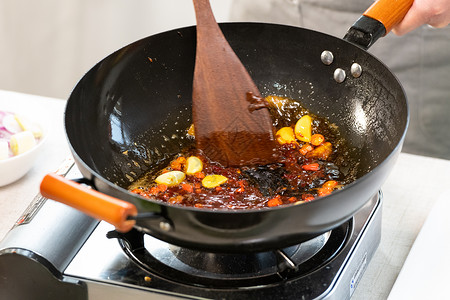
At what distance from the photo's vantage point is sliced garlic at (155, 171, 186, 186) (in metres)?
1.08

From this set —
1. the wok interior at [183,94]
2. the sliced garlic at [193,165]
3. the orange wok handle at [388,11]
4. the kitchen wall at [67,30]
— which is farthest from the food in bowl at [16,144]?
the kitchen wall at [67,30]

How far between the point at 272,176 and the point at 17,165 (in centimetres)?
53

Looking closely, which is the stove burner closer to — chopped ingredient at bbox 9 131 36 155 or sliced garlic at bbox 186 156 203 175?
sliced garlic at bbox 186 156 203 175

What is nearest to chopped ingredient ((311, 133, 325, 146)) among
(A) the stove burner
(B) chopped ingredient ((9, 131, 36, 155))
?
(A) the stove burner

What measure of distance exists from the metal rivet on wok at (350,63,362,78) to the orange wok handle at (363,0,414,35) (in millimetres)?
81

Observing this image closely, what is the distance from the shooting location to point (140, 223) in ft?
2.56

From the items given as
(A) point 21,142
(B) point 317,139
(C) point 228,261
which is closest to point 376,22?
(B) point 317,139

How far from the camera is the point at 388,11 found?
3.68ft

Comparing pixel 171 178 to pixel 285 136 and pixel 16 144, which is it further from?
pixel 16 144

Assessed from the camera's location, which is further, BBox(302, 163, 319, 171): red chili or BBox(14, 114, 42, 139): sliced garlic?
A: BBox(14, 114, 42, 139): sliced garlic

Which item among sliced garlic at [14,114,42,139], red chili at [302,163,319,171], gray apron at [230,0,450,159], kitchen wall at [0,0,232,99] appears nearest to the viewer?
red chili at [302,163,319,171]

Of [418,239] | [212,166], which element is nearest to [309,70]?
[212,166]

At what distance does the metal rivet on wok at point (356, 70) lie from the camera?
113cm

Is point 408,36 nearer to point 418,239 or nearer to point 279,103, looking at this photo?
point 279,103
